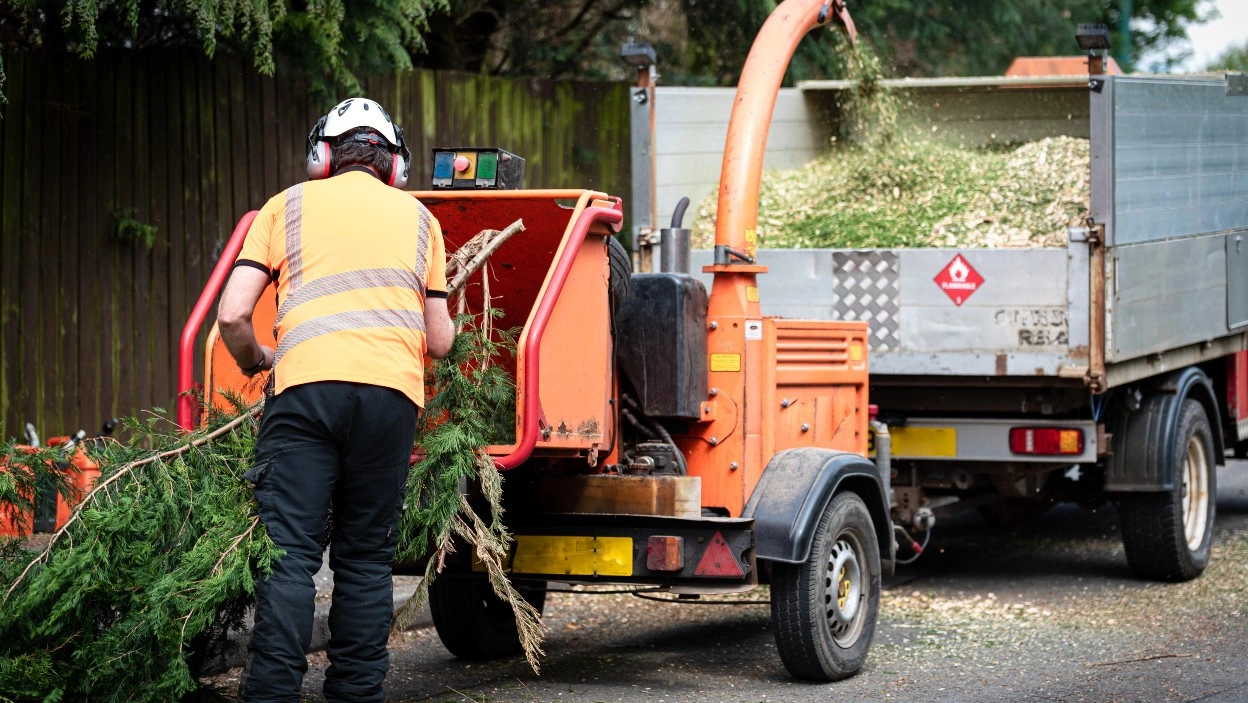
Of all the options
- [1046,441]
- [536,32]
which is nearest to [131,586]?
[1046,441]

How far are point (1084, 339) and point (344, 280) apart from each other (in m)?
4.09

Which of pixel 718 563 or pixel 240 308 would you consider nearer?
pixel 240 308

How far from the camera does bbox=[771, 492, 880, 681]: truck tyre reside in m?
5.72

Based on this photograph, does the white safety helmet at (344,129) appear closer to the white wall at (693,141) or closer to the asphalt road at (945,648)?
the asphalt road at (945,648)

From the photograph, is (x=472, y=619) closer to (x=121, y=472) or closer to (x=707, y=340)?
(x=707, y=340)

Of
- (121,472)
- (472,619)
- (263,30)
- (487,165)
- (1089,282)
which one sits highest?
(263,30)

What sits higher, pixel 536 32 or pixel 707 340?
pixel 536 32

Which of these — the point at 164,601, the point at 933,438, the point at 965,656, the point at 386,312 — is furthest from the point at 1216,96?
the point at 164,601

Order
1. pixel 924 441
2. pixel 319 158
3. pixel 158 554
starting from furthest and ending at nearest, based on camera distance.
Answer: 1. pixel 924 441
2. pixel 319 158
3. pixel 158 554

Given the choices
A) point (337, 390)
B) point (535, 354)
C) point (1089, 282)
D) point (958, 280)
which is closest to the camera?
point (337, 390)

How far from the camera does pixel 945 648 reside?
21.5 ft

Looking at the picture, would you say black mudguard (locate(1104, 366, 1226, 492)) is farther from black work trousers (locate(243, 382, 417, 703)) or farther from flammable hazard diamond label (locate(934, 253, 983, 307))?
black work trousers (locate(243, 382, 417, 703))

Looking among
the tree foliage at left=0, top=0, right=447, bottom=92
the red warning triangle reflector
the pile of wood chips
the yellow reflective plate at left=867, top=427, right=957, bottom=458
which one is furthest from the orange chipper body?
the tree foliage at left=0, top=0, right=447, bottom=92

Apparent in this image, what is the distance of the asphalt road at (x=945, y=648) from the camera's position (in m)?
5.73
